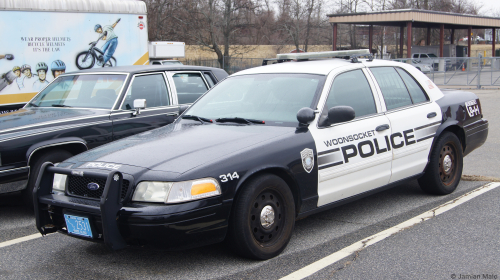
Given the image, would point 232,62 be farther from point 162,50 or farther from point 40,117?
point 40,117

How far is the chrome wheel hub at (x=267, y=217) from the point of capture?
3971mm

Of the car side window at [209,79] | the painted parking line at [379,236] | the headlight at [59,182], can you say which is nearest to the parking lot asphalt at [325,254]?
the painted parking line at [379,236]

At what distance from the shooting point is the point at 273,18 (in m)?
52.1

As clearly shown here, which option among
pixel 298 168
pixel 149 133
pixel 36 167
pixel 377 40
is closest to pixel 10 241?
pixel 36 167

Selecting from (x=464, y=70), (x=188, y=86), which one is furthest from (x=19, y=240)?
(x=464, y=70)

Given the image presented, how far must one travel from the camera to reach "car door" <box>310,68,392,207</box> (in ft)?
14.8

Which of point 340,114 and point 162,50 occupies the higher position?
point 162,50

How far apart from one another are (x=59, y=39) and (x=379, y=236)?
8.43 m

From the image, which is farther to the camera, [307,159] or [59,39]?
[59,39]

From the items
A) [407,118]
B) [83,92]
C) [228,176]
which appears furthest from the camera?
[83,92]

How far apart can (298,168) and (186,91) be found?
3.41 metres

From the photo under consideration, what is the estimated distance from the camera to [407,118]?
5.33 m

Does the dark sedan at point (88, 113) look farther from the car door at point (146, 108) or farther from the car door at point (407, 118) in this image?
the car door at point (407, 118)

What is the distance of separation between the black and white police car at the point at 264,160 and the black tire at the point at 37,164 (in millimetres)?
1323
